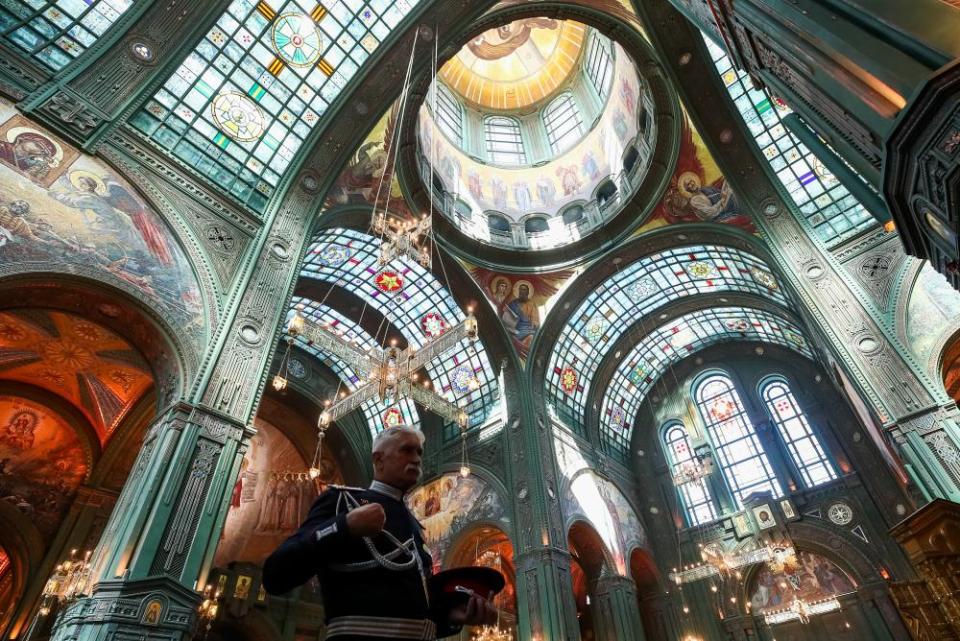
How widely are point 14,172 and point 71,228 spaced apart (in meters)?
1.12

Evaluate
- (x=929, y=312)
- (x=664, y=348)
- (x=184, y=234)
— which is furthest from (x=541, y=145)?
(x=184, y=234)

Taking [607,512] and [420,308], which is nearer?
[607,512]

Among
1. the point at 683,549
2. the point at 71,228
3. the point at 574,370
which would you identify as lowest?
the point at 683,549

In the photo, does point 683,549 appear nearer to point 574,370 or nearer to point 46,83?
point 574,370

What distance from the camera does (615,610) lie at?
16.7m

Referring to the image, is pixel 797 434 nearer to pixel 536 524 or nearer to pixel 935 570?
pixel 935 570

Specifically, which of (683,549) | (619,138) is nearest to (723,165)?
(619,138)

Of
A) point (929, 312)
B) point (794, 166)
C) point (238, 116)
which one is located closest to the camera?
point (929, 312)

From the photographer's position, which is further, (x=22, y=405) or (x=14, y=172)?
(x=22, y=405)

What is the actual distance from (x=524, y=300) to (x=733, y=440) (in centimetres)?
1197

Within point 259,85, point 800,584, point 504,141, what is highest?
point 504,141

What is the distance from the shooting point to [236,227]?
1113cm

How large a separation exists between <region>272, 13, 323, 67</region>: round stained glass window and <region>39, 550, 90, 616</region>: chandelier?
38.9 ft

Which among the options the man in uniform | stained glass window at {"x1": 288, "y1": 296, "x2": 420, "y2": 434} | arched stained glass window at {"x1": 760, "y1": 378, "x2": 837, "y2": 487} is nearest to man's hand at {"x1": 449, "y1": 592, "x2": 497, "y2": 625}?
the man in uniform
